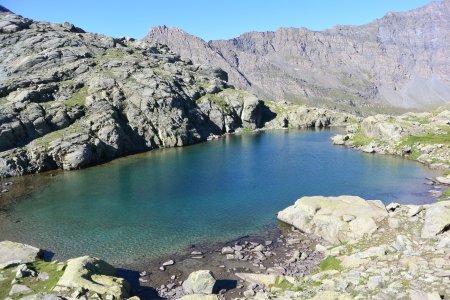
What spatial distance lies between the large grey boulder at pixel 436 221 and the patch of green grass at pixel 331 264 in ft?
31.0

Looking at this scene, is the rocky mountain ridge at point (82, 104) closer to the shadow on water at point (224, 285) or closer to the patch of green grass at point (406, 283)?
the shadow on water at point (224, 285)

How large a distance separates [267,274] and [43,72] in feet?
476

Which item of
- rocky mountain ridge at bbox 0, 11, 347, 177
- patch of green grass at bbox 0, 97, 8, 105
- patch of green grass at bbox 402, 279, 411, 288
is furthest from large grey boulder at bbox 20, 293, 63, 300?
patch of green grass at bbox 0, 97, 8, 105

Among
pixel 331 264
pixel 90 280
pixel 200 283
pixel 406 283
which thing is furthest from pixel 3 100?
pixel 406 283

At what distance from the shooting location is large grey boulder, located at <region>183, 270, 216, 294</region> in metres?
40.3

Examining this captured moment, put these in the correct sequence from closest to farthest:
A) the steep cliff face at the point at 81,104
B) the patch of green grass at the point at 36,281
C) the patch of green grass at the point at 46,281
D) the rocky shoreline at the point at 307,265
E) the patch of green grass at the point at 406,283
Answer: the patch of green grass at the point at 406,283 < the rocky shoreline at the point at 307,265 < the patch of green grass at the point at 36,281 < the patch of green grass at the point at 46,281 < the steep cliff face at the point at 81,104

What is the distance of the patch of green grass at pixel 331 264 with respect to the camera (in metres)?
38.7

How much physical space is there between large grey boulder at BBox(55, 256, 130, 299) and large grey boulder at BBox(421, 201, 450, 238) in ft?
105

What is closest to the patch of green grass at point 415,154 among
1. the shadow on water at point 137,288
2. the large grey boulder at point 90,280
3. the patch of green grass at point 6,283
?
the shadow on water at point 137,288

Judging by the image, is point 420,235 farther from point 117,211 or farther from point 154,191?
point 154,191

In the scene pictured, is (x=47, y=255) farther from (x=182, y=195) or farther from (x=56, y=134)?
(x=56, y=134)

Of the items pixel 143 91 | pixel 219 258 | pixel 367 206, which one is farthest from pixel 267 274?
pixel 143 91

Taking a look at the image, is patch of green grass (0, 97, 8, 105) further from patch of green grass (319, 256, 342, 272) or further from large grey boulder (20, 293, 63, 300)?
patch of green grass (319, 256, 342, 272)

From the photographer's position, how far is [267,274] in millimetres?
43219
